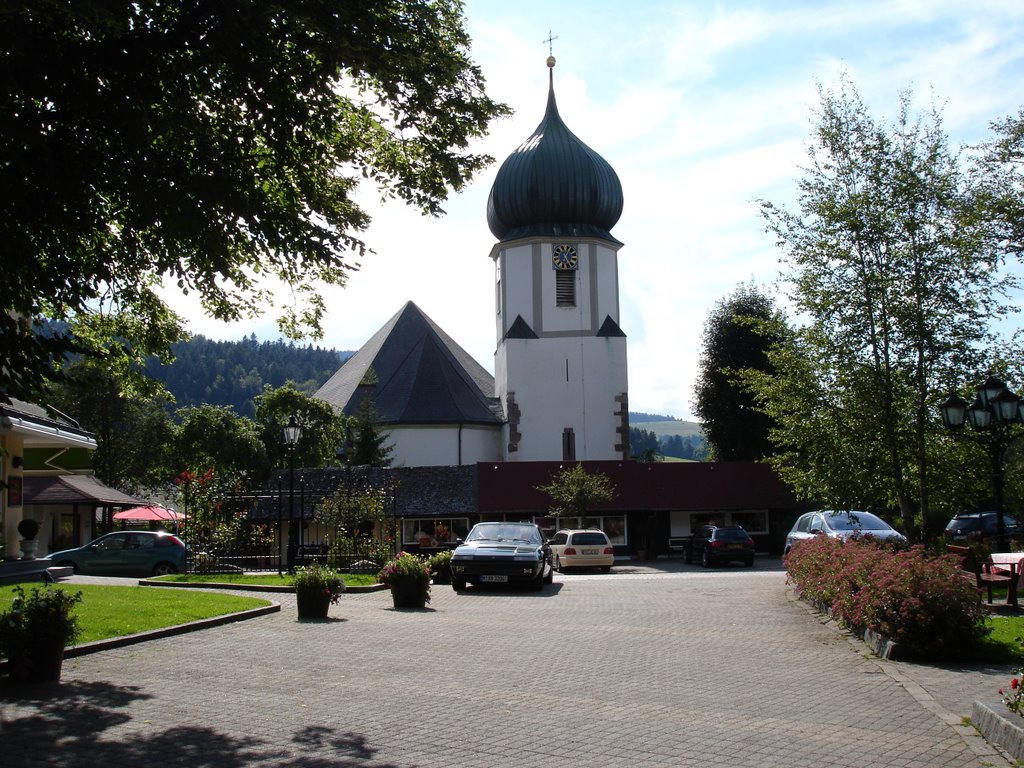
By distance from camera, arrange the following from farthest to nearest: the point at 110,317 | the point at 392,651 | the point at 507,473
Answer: the point at 507,473 → the point at 110,317 → the point at 392,651

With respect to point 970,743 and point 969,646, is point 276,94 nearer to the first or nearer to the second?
point 970,743

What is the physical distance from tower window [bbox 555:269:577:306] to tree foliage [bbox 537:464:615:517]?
15174mm

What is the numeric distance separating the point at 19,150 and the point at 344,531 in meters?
21.1

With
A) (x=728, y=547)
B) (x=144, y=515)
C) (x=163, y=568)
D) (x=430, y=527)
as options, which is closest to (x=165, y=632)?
(x=163, y=568)

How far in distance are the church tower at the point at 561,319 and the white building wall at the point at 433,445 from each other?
223 cm

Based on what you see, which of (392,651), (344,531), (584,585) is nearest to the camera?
(392,651)

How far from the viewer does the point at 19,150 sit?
9898 mm

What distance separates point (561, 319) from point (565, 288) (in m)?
1.68

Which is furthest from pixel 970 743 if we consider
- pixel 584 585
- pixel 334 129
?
pixel 584 585

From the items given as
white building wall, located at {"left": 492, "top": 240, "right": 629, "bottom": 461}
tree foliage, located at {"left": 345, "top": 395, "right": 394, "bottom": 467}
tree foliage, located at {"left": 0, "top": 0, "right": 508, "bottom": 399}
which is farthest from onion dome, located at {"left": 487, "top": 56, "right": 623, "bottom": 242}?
tree foliage, located at {"left": 0, "top": 0, "right": 508, "bottom": 399}

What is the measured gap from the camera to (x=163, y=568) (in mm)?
30125

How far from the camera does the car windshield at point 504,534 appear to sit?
23.9 metres

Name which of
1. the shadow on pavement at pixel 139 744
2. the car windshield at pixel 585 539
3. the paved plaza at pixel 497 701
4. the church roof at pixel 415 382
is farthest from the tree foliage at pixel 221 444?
the shadow on pavement at pixel 139 744

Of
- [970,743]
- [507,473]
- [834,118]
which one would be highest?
[834,118]
